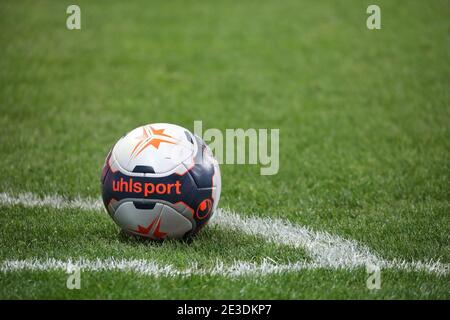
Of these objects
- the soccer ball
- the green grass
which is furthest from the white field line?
the soccer ball

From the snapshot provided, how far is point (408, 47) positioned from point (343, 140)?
4.47 meters

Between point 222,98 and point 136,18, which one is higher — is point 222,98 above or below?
below

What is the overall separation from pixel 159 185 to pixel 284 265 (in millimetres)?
948

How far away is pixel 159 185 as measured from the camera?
4.46 metres

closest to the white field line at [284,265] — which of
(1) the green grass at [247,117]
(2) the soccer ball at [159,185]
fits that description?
(1) the green grass at [247,117]

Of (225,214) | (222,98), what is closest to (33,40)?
(222,98)

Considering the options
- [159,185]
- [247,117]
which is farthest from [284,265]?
[247,117]

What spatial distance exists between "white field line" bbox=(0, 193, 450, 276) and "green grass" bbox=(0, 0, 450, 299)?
0.39ft

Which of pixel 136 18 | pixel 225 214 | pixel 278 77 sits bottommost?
pixel 225 214

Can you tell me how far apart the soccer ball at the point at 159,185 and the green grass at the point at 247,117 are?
0.54ft

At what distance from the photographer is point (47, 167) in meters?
6.58

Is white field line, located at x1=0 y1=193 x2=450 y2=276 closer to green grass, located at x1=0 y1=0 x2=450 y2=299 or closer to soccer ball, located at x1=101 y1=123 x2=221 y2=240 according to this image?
green grass, located at x1=0 y1=0 x2=450 y2=299

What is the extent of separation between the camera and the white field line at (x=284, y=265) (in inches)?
165

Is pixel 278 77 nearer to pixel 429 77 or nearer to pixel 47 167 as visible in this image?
pixel 429 77
